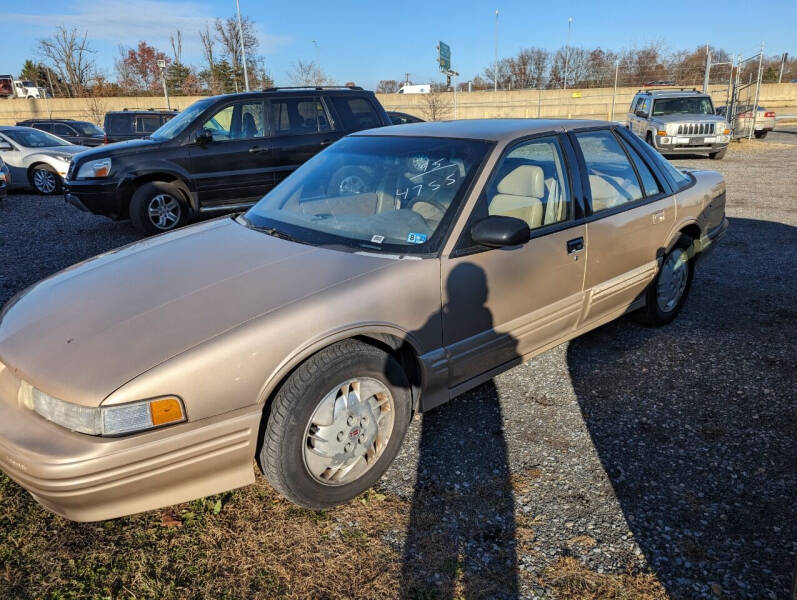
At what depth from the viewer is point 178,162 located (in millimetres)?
7422

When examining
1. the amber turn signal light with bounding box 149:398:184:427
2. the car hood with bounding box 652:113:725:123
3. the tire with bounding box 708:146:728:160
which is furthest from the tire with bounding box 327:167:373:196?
the tire with bounding box 708:146:728:160

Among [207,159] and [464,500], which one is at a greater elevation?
[207,159]

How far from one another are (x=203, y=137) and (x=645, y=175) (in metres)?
5.69

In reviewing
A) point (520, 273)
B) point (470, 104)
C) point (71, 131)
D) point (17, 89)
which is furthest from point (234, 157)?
point (17, 89)

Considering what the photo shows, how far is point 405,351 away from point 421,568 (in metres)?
1.00

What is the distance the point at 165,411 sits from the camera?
2.07 meters

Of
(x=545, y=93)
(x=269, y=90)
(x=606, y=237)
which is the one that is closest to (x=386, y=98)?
(x=545, y=93)

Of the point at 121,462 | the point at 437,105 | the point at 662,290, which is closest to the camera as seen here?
the point at 121,462

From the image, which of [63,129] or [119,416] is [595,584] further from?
[63,129]

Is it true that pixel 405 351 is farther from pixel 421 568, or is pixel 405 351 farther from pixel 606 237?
pixel 606 237

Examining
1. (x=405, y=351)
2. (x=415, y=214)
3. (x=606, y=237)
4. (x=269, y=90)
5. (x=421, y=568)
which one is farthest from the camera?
(x=269, y=90)

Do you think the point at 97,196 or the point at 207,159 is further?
the point at 207,159

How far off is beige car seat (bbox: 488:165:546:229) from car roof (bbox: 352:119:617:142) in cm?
22

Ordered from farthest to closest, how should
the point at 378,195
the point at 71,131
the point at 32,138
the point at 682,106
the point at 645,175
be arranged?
the point at 71,131, the point at 682,106, the point at 32,138, the point at 645,175, the point at 378,195
